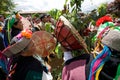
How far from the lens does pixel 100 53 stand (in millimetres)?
2865

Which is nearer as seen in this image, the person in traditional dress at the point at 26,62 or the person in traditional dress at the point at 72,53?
the person in traditional dress at the point at 72,53

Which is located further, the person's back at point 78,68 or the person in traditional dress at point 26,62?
the person in traditional dress at point 26,62

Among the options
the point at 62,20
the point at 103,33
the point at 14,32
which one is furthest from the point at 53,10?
the point at 103,33

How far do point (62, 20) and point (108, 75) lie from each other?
1.05m

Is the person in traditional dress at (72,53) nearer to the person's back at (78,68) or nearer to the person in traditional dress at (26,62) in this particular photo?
the person's back at (78,68)

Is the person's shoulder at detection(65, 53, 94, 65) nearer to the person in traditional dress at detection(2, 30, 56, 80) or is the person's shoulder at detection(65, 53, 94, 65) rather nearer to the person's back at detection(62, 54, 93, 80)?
the person's back at detection(62, 54, 93, 80)

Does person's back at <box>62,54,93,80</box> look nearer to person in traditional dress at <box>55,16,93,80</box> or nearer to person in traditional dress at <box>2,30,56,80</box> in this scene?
person in traditional dress at <box>55,16,93,80</box>

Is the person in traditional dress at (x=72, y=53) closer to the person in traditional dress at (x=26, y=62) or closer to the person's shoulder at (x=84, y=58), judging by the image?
the person's shoulder at (x=84, y=58)

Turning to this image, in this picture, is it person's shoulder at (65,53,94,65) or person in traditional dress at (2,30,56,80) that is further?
person in traditional dress at (2,30,56,80)

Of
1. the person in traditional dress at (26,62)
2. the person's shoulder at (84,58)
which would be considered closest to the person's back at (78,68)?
the person's shoulder at (84,58)

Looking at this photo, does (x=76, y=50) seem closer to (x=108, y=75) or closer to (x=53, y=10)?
(x=108, y=75)

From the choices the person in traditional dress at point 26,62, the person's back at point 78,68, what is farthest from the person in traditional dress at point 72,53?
the person in traditional dress at point 26,62

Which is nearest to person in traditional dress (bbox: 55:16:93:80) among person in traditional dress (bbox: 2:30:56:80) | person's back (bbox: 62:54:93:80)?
person's back (bbox: 62:54:93:80)

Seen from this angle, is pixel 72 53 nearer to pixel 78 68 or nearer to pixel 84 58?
pixel 84 58
